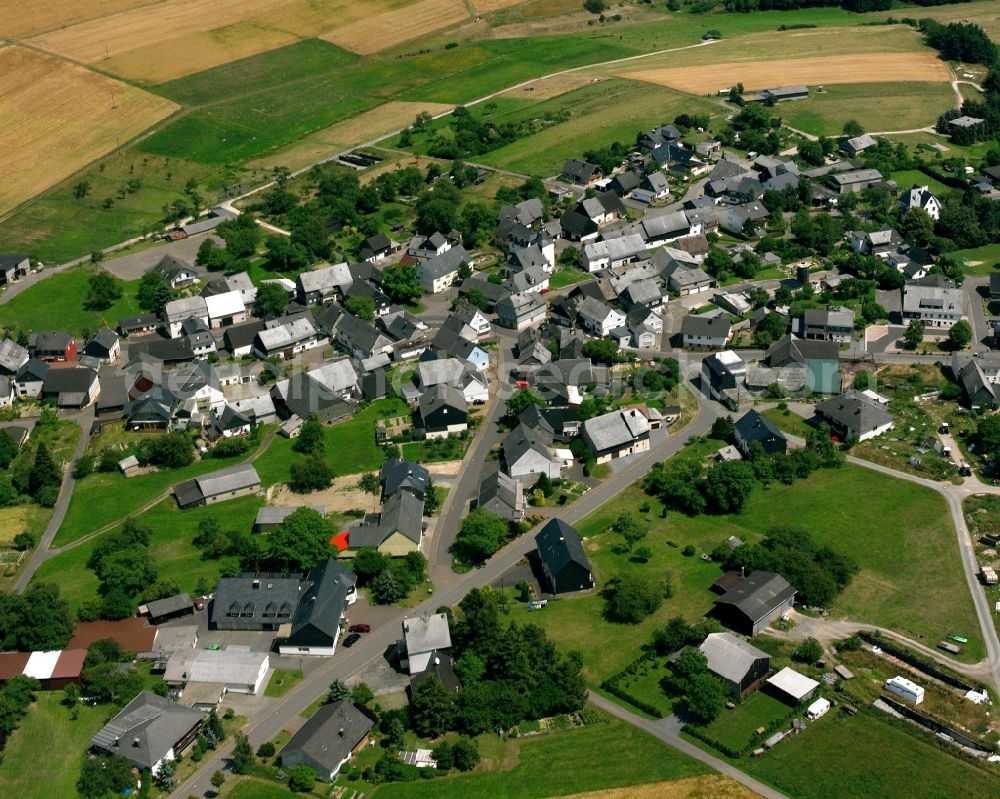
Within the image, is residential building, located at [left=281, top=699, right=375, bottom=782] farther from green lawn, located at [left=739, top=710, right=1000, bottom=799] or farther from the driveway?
the driveway

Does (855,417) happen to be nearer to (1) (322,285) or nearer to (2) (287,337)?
(2) (287,337)

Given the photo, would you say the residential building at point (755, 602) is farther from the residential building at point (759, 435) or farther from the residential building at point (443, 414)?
the residential building at point (443, 414)

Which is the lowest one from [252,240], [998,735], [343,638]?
[998,735]

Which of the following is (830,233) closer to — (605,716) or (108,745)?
(605,716)

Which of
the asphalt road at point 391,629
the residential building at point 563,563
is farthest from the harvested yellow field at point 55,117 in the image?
the residential building at point 563,563

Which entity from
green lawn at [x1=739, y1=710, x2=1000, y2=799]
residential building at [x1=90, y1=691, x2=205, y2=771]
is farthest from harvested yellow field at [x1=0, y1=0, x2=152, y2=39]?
green lawn at [x1=739, y1=710, x2=1000, y2=799]

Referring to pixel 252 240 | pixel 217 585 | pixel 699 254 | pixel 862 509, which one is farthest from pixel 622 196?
pixel 217 585
